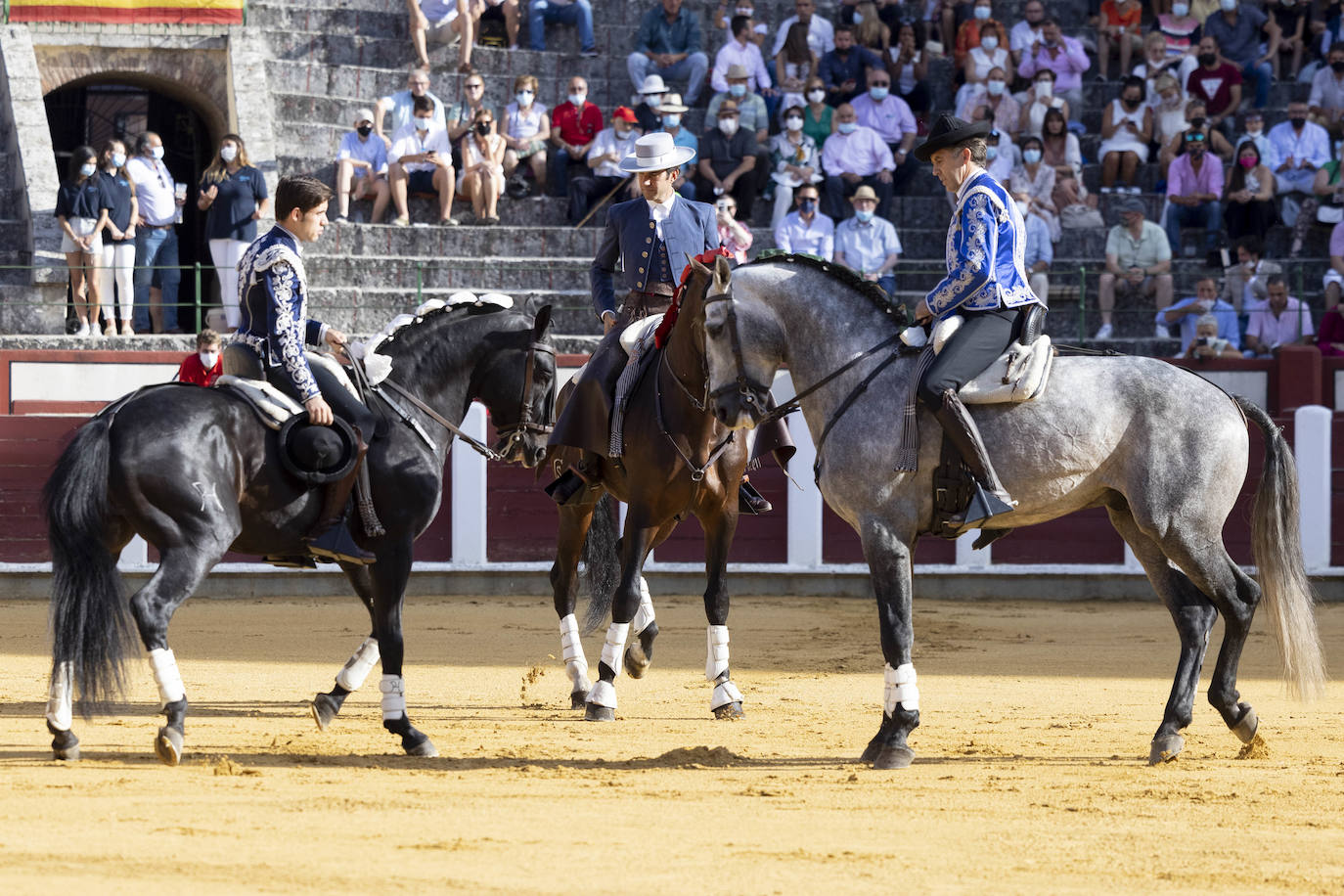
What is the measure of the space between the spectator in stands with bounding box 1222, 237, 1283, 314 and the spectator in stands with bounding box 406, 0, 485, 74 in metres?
7.51

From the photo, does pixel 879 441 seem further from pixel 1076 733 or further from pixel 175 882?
pixel 175 882

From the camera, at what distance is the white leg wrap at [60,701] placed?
5.71 m

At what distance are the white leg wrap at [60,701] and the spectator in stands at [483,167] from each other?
1036 cm

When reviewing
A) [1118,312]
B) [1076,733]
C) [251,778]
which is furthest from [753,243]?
[251,778]

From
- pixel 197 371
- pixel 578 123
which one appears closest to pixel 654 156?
pixel 197 371

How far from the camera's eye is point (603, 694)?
270 inches

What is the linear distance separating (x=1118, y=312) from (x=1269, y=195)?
1.87 metres

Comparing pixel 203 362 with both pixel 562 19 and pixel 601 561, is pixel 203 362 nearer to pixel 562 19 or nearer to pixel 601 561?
pixel 601 561

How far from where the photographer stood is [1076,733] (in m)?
6.69

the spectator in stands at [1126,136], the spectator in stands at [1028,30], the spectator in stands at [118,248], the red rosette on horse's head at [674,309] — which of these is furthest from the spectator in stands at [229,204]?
the red rosette on horse's head at [674,309]

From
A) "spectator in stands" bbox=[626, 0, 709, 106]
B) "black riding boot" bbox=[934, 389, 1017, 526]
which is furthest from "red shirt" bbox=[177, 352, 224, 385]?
"spectator in stands" bbox=[626, 0, 709, 106]

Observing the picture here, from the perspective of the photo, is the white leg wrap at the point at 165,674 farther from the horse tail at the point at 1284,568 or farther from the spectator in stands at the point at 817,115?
the spectator in stands at the point at 817,115

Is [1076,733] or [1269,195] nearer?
[1076,733]

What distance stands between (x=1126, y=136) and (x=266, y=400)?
12.5 meters
